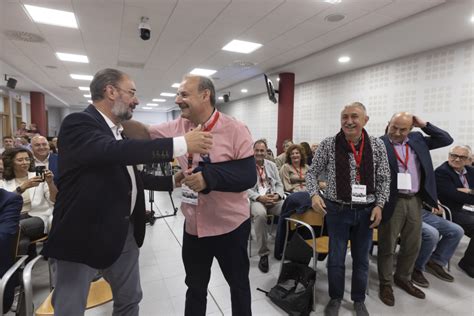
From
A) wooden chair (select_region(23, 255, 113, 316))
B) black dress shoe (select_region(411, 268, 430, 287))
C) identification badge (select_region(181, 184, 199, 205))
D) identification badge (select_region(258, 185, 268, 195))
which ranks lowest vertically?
black dress shoe (select_region(411, 268, 430, 287))

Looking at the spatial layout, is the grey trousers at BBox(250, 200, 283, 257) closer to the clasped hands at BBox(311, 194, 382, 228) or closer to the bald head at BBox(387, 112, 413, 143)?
the clasped hands at BBox(311, 194, 382, 228)

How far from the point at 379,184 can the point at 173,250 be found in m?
2.43

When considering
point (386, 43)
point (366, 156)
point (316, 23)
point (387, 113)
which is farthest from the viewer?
point (387, 113)

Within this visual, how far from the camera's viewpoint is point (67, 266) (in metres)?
1.11

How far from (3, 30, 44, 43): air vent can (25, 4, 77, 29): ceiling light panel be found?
2.54 feet

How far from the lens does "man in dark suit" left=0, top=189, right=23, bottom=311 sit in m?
1.50

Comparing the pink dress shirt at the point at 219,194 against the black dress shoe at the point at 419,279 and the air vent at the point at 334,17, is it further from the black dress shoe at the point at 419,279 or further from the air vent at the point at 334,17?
the air vent at the point at 334,17

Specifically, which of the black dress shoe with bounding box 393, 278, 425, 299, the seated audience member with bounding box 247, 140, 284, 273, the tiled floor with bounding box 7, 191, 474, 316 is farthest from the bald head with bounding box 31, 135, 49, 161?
the black dress shoe with bounding box 393, 278, 425, 299

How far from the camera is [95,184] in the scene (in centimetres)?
107

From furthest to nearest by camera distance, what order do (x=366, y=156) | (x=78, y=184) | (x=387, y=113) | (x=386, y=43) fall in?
(x=387, y=113), (x=386, y=43), (x=366, y=156), (x=78, y=184)

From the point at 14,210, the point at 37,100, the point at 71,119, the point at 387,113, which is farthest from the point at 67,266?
the point at 37,100

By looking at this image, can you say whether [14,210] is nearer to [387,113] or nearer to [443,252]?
[443,252]

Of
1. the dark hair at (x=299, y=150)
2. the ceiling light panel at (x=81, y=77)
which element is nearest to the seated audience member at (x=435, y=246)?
the dark hair at (x=299, y=150)

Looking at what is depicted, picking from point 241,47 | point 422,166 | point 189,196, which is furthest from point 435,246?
point 241,47
